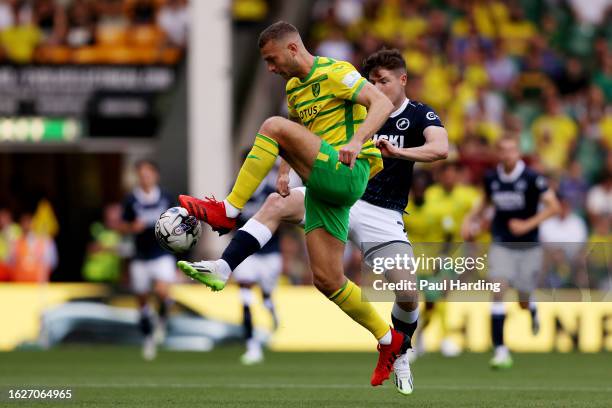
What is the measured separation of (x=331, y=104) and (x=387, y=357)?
1761mm

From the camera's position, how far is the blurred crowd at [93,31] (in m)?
20.6

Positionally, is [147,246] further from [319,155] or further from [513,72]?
[513,72]

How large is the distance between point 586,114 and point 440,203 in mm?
6742

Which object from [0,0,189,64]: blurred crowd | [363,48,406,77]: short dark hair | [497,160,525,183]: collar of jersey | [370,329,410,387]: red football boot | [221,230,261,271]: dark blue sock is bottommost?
[370,329,410,387]: red football boot

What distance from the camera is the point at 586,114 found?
71.6ft

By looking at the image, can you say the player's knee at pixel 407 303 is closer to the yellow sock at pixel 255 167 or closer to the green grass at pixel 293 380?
the green grass at pixel 293 380

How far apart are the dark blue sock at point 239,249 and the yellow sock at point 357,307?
0.61m

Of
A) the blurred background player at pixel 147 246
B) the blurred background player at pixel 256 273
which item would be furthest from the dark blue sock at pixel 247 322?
the blurred background player at pixel 147 246

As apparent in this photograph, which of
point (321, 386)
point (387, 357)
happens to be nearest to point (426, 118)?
point (387, 357)

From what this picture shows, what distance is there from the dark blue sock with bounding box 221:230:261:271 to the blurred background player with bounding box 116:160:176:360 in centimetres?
646

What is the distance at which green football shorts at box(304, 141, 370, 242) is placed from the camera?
8.65 m

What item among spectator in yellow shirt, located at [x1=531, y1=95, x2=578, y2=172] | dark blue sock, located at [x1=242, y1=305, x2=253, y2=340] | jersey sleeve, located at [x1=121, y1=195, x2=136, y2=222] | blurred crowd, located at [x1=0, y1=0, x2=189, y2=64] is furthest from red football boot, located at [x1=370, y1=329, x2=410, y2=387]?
blurred crowd, located at [x1=0, y1=0, x2=189, y2=64]

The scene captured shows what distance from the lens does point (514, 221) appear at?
1391 centimetres

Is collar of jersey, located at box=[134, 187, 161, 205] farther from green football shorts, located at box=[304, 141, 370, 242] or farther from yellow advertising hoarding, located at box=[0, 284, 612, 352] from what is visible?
green football shorts, located at box=[304, 141, 370, 242]
